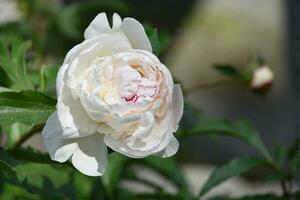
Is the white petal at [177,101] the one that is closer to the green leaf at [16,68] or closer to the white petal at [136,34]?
the white petal at [136,34]

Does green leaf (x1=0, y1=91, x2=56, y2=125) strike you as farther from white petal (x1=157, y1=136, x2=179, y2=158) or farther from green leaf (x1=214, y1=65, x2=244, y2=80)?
green leaf (x1=214, y1=65, x2=244, y2=80)

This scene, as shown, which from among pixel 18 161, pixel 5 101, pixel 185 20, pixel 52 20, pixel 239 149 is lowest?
pixel 239 149

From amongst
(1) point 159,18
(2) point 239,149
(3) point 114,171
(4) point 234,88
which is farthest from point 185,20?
(3) point 114,171

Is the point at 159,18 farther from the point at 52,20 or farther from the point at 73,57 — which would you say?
the point at 73,57

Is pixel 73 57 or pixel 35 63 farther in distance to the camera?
pixel 35 63

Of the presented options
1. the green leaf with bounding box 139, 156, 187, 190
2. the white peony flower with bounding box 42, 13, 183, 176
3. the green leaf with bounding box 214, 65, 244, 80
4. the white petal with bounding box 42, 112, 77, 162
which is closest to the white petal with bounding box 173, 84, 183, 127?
the white peony flower with bounding box 42, 13, 183, 176

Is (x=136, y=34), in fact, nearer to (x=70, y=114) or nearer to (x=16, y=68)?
(x=70, y=114)

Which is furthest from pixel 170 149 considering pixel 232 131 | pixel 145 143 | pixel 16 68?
pixel 232 131
